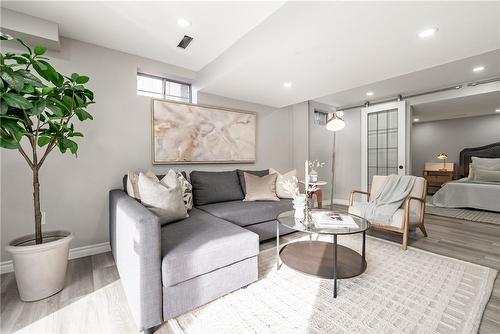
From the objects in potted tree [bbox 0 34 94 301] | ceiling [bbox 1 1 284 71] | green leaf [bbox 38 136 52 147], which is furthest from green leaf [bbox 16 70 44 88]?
ceiling [bbox 1 1 284 71]

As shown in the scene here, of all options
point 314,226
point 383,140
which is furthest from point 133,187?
point 383,140

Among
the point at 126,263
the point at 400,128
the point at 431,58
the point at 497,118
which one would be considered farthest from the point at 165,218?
the point at 497,118

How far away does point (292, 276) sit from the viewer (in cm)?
187

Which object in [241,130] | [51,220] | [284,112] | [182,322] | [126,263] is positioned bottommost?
[182,322]

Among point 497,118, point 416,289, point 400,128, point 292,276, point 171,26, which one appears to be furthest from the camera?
point 497,118

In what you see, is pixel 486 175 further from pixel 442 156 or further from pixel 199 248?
pixel 199 248

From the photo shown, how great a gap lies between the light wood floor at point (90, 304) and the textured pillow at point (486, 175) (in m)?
3.32

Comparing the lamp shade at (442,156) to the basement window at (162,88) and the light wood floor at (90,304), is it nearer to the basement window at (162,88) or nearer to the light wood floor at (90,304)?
the light wood floor at (90,304)

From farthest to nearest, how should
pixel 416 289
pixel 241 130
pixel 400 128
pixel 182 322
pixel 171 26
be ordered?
1. pixel 400 128
2. pixel 241 130
3. pixel 171 26
4. pixel 416 289
5. pixel 182 322

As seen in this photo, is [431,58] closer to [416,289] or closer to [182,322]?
[416,289]

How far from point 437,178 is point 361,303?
255 inches

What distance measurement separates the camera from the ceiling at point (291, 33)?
61.8 inches

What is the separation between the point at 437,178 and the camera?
600cm

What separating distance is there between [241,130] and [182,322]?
2.82 m
